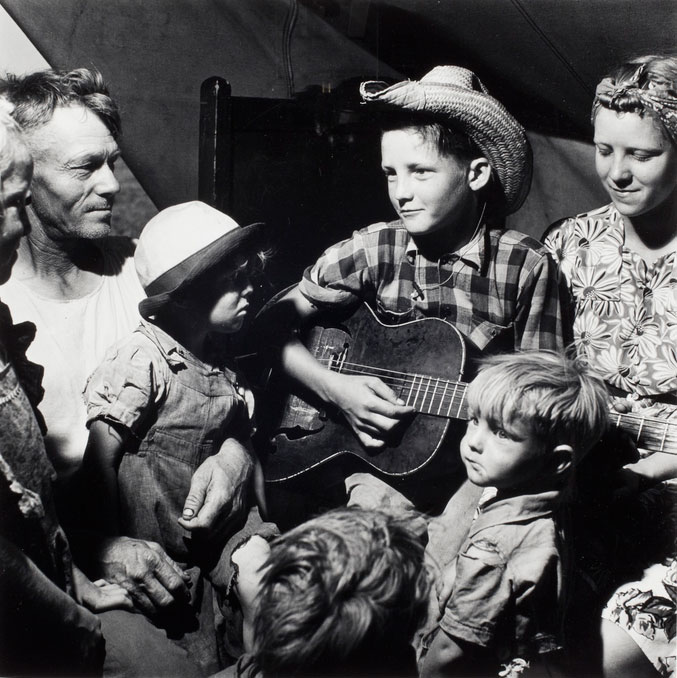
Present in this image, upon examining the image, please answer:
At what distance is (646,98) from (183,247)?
103cm

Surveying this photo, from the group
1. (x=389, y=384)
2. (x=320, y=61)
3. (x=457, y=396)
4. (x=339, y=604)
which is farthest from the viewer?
(x=320, y=61)

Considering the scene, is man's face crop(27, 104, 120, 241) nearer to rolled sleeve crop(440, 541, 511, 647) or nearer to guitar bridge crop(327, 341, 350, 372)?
guitar bridge crop(327, 341, 350, 372)

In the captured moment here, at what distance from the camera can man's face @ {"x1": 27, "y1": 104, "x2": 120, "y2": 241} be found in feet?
5.60

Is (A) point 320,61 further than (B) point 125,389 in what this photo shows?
Yes

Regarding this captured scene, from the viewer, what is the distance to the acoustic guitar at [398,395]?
1.72m

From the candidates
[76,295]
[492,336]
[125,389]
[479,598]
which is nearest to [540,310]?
[492,336]

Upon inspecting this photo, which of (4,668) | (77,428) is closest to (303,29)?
(77,428)

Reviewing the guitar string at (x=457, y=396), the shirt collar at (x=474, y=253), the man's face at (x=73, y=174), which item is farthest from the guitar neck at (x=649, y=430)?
the man's face at (x=73, y=174)

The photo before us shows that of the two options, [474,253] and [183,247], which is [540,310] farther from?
[183,247]

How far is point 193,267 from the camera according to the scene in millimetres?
1737

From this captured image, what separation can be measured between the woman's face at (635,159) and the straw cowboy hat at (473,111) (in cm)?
17

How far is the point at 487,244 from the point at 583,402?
42cm

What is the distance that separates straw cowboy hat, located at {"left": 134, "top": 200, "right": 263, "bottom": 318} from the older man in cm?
9

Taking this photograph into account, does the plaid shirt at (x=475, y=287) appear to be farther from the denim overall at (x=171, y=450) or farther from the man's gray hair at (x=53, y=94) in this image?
the man's gray hair at (x=53, y=94)
